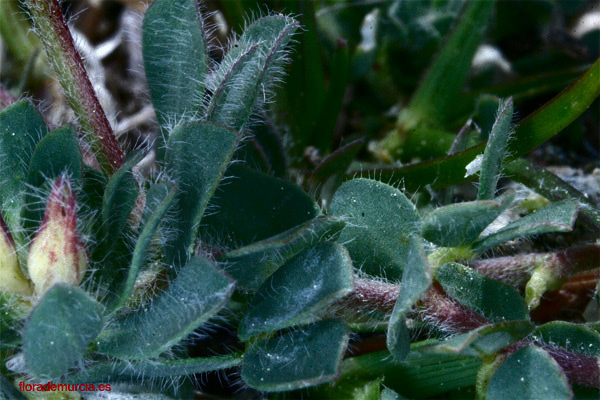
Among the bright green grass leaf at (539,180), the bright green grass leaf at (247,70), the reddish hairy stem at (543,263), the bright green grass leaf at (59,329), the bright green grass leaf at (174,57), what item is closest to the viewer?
the bright green grass leaf at (59,329)

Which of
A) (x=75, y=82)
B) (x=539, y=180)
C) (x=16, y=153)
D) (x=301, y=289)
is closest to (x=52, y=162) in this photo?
(x=16, y=153)

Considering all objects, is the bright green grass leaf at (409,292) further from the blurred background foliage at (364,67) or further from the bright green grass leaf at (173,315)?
the blurred background foliage at (364,67)

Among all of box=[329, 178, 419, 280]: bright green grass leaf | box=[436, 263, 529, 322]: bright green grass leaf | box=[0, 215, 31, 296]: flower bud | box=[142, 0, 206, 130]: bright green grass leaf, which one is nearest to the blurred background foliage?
box=[142, 0, 206, 130]: bright green grass leaf

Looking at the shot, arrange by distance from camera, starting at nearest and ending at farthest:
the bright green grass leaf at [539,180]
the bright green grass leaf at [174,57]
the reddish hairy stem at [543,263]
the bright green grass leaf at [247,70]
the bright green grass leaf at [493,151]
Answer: the bright green grass leaf at [493,151] → the bright green grass leaf at [247,70] → the bright green grass leaf at [174,57] → the reddish hairy stem at [543,263] → the bright green grass leaf at [539,180]

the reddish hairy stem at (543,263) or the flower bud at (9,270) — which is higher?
the flower bud at (9,270)

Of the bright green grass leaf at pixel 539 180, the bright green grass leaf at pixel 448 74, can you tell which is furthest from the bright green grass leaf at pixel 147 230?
the bright green grass leaf at pixel 448 74

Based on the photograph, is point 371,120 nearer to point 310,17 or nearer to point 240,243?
point 310,17

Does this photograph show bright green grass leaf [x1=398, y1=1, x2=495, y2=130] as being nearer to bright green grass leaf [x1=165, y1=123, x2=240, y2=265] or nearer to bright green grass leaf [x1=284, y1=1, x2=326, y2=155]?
bright green grass leaf [x1=284, y1=1, x2=326, y2=155]

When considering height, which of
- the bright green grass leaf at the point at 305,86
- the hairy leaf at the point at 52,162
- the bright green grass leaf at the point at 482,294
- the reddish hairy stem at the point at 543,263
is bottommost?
the reddish hairy stem at the point at 543,263

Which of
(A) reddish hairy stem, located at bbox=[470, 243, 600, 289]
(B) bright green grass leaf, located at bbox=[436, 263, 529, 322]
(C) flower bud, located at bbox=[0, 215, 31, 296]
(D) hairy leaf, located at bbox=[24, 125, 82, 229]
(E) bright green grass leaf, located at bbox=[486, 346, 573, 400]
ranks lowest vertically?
(A) reddish hairy stem, located at bbox=[470, 243, 600, 289]
